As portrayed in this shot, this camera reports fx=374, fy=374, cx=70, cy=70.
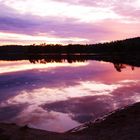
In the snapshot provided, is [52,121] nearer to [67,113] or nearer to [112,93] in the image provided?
[67,113]

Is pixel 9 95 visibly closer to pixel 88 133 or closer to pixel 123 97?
pixel 123 97

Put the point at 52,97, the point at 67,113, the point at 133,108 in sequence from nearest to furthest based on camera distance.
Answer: the point at 133,108
the point at 67,113
the point at 52,97

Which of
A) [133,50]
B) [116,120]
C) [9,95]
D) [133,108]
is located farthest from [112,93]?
[133,50]

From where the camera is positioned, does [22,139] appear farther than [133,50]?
No

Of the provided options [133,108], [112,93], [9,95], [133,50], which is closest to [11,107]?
[9,95]

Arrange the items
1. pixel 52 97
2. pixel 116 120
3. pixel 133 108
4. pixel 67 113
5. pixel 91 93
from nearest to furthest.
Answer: pixel 116 120 < pixel 133 108 < pixel 67 113 < pixel 52 97 < pixel 91 93

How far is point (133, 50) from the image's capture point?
16838cm

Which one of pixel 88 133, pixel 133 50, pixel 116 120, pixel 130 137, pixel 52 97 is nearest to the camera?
pixel 130 137

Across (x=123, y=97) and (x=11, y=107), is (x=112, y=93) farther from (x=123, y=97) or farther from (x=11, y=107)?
(x=11, y=107)

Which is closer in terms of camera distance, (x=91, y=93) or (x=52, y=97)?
(x=52, y=97)

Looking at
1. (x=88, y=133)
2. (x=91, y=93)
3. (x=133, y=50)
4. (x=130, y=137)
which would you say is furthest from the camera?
(x=133, y=50)

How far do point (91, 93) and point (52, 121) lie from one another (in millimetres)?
11212

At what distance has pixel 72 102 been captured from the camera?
27.0m

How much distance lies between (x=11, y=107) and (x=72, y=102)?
466 centimetres
